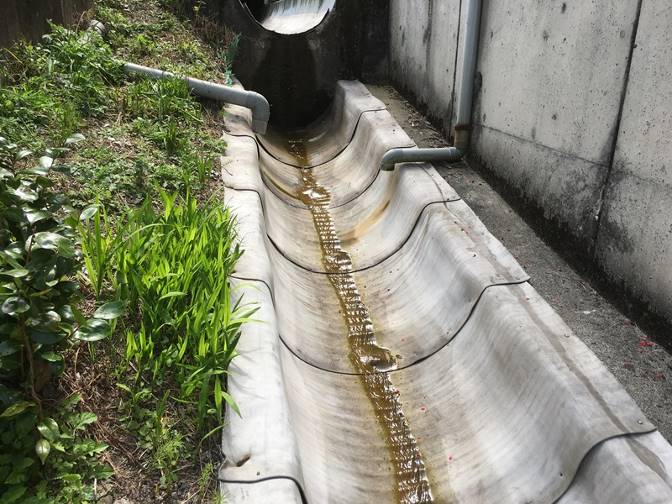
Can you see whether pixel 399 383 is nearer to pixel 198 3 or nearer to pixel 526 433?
pixel 526 433

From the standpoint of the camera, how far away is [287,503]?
2.04 metres

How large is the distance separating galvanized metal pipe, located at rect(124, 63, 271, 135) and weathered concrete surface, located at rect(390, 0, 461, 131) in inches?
78.3

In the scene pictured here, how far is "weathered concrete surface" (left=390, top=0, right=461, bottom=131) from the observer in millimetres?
6113

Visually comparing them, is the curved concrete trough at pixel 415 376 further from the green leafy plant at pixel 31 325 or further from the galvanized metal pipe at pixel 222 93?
the green leafy plant at pixel 31 325

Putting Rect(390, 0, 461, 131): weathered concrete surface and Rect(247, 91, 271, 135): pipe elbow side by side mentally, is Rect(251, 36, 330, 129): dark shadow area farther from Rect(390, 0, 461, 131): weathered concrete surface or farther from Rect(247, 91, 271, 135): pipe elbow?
Rect(247, 91, 271, 135): pipe elbow

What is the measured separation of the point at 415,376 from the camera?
12.5ft

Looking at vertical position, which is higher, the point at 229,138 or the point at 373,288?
the point at 229,138

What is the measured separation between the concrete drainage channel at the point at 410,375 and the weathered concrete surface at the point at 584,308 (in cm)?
17

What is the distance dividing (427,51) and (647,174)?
14.4ft

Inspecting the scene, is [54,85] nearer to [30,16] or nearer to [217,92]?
[30,16]

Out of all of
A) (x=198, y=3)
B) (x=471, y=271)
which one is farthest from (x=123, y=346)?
(x=198, y=3)

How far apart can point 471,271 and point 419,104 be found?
13.1 ft

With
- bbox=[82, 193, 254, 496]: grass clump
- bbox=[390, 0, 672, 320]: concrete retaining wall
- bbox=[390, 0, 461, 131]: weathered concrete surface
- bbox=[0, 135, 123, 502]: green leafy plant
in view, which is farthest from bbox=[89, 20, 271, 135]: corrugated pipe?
bbox=[0, 135, 123, 502]: green leafy plant

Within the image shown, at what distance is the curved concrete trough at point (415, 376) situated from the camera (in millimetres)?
2359
